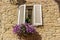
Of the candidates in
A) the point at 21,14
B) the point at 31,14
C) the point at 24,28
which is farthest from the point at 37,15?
the point at 24,28

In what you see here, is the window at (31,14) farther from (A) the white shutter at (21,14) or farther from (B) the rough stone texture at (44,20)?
(B) the rough stone texture at (44,20)

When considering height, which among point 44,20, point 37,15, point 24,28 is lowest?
point 24,28

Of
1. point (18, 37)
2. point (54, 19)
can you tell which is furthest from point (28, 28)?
point (54, 19)

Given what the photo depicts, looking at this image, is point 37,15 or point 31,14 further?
point 31,14

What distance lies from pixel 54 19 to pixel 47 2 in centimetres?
76

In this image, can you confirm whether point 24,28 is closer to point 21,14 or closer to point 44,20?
point 21,14

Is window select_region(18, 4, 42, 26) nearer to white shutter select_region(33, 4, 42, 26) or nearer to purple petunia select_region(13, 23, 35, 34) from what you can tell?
white shutter select_region(33, 4, 42, 26)

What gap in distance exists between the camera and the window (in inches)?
330

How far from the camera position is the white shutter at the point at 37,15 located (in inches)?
329

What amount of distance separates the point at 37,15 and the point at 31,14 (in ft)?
0.92

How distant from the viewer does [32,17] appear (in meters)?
8.53

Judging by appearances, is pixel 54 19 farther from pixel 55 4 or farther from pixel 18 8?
pixel 18 8

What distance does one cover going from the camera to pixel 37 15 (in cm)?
848

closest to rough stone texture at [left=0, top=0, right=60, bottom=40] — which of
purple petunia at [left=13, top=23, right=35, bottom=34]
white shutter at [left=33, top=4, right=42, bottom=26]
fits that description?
white shutter at [left=33, top=4, right=42, bottom=26]
